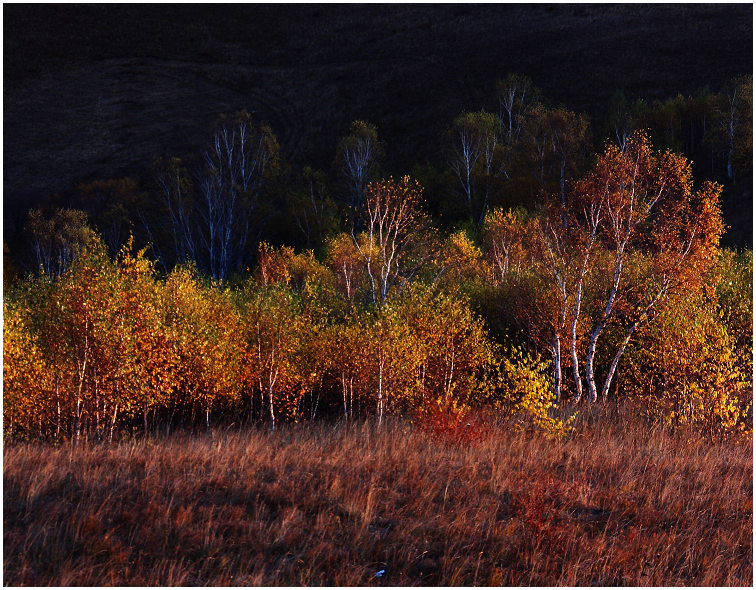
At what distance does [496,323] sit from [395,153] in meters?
78.5

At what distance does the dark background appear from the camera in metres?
121

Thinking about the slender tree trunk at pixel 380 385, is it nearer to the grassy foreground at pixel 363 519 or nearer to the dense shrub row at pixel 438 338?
the dense shrub row at pixel 438 338

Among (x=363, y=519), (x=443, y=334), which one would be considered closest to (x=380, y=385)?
(x=443, y=334)

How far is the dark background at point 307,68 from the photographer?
396 ft

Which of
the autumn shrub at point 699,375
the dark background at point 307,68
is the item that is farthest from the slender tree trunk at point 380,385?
the dark background at point 307,68

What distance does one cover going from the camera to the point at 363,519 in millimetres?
12602

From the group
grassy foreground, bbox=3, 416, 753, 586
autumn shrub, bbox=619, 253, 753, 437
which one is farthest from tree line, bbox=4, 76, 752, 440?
Answer: grassy foreground, bbox=3, 416, 753, 586

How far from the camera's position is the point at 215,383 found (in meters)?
34.2

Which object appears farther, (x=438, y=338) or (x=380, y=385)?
(x=438, y=338)

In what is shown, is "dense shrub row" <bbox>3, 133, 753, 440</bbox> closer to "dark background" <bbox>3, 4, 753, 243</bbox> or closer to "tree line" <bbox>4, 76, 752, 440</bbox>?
"tree line" <bbox>4, 76, 752, 440</bbox>

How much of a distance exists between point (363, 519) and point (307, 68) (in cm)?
16382

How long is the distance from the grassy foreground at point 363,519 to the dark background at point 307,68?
95315mm

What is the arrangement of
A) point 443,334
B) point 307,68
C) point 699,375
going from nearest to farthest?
point 699,375, point 443,334, point 307,68

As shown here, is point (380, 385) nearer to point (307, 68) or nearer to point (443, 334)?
point (443, 334)
